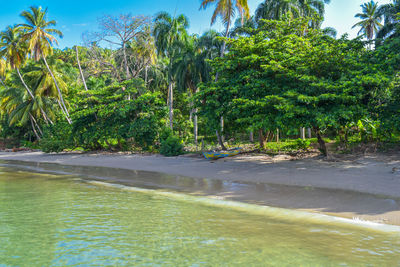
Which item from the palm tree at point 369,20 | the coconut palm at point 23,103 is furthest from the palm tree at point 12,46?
the palm tree at point 369,20

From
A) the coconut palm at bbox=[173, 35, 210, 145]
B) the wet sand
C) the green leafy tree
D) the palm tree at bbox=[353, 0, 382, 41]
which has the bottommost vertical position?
the wet sand

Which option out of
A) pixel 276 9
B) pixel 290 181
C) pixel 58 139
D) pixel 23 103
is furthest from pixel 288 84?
pixel 23 103

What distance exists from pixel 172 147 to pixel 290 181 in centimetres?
904

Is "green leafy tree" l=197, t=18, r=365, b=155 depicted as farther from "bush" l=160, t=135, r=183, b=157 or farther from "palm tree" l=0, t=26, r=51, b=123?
"palm tree" l=0, t=26, r=51, b=123

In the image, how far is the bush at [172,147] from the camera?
1688 cm

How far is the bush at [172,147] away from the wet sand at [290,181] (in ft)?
7.24

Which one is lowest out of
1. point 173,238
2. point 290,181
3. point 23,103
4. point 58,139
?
point 173,238

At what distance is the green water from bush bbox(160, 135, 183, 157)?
Result: 30.6 feet

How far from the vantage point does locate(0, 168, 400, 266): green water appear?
13.9ft

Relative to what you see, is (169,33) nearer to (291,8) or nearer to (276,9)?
(276,9)

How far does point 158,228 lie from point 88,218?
177 centimetres

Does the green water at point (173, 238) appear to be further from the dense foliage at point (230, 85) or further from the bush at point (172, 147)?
the bush at point (172, 147)

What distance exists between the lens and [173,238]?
514 cm

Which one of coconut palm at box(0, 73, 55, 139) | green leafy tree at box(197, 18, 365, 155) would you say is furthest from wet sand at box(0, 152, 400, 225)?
coconut palm at box(0, 73, 55, 139)
